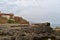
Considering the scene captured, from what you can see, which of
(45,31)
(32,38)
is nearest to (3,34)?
(32,38)

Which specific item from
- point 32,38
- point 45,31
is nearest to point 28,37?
point 32,38

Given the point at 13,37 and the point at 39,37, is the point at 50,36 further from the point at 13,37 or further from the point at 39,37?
the point at 13,37

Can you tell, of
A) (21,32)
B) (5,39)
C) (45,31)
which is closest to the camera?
(5,39)

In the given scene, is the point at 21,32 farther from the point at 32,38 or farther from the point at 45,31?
the point at 45,31

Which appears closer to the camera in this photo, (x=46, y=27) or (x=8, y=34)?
(x=8, y=34)

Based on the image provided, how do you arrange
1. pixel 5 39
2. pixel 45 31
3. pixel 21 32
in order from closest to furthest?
1. pixel 5 39
2. pixel 21 32
3. pixel 45 31

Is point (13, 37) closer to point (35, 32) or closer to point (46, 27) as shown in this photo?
point (35, 32)

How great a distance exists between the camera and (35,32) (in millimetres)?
8227

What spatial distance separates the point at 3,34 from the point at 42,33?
1619mm

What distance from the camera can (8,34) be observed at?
26.2 ft

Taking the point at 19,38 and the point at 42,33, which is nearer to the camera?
the point at 19,38

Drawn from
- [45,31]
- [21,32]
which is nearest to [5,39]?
[21,32]

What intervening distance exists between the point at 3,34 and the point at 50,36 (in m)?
1.92

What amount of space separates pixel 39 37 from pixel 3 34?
1.50m
